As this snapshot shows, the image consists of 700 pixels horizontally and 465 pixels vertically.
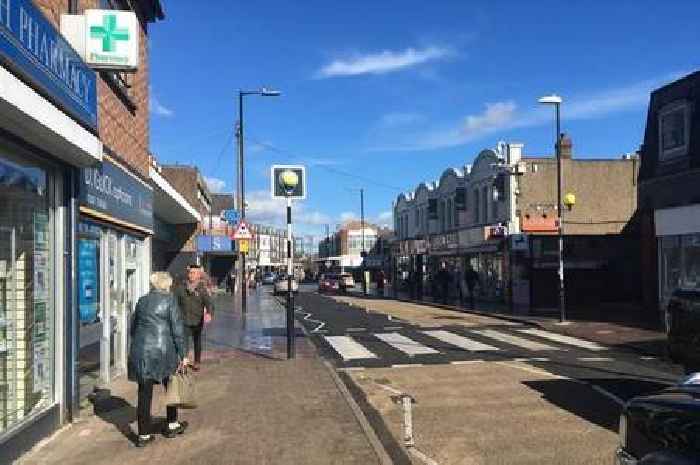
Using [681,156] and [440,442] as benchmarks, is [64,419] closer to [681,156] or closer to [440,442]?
[440,442]

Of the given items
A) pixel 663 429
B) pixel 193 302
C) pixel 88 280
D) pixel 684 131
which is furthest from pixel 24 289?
pixel 684 131

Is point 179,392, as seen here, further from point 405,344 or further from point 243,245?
point 243,245

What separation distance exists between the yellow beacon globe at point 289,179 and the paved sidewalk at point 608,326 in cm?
783

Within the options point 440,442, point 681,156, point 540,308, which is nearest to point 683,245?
point 681,156

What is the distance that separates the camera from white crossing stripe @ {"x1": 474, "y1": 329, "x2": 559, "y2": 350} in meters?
17.7

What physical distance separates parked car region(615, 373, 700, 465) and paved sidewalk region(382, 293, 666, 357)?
13.0 m

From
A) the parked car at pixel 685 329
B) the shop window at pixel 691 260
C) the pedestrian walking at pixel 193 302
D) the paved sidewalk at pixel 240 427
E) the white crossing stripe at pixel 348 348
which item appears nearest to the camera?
the paved sidewalk at pixel 240 427

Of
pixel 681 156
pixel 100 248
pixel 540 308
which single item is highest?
pixel 681 156

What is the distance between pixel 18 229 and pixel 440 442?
4679 mm

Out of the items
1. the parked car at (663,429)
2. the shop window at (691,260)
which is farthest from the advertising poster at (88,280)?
the shop window at (691,260)

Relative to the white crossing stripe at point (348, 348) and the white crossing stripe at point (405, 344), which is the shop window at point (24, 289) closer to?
the white crossing stripe at point (348, 348)

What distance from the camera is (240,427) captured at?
8.91 metres

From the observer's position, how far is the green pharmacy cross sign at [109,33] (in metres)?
9.34

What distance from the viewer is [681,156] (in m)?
22.6
